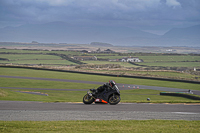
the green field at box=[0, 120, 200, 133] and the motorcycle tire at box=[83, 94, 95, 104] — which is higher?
the green field at box=[0, 120, 200, 133]

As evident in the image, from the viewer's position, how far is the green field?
10.7m

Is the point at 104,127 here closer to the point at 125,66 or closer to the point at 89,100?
the point at 89,100

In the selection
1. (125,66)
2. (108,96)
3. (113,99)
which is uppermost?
(125,66)

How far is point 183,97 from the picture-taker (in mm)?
38719

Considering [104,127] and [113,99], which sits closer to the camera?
[104,127]

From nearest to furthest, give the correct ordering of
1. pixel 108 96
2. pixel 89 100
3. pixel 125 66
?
A: pixel 108 96 → pixel 89 100 → pixel 125 66

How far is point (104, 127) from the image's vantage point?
1145cm

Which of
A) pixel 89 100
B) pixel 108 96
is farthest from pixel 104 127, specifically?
pixel 89 100

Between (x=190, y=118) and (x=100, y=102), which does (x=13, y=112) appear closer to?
(x=100, y=102)

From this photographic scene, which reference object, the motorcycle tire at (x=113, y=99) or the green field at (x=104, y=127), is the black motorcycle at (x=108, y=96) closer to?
the motorcycle tire at (x=113, y=99)

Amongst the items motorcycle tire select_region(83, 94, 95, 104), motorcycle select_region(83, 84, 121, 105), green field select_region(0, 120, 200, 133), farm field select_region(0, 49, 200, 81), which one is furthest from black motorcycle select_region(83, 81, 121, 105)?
farm field select_region(0, 49, 200, 81)

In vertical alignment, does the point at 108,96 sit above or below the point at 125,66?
below

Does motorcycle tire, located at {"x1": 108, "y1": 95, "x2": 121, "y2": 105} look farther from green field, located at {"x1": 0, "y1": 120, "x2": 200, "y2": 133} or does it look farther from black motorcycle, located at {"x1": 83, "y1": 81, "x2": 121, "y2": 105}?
green field, located at {"x1": 0, "y1": 120, "x2": 200, "y2": 133}

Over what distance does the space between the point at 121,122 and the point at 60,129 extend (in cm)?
327
